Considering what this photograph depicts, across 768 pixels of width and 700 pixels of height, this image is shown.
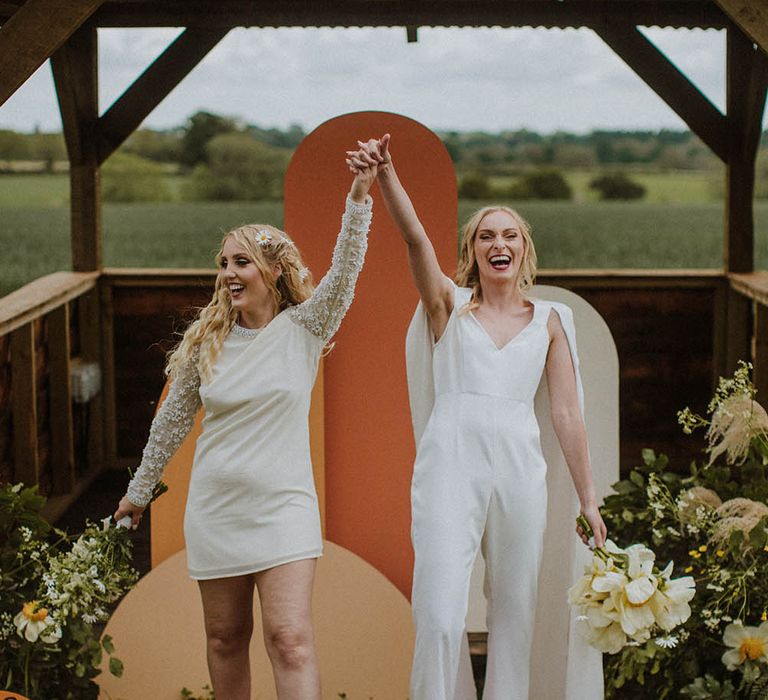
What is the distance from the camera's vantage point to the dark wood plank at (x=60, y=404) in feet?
20.2

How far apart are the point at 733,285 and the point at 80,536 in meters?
4.41

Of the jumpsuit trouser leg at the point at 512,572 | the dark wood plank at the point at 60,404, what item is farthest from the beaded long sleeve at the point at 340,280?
the dark wood plank at the point at 60,404

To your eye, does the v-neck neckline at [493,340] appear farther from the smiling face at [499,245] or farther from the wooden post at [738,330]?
the wooden post at [738,330]

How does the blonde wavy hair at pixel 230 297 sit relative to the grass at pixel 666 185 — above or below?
below

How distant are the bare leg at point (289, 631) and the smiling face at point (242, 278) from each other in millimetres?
584

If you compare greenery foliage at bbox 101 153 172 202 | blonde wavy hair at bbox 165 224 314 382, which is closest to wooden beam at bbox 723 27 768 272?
blonde wavy hair at bbox 165 224 314 382

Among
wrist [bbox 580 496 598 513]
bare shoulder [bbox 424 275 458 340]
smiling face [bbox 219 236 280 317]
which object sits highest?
smiling face [bbox 219 236 280 317]

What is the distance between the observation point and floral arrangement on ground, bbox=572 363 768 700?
2588mm

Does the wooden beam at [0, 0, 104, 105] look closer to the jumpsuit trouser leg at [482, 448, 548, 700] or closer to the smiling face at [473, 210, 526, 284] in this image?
the smiling face at [473, 210, 526, 284]

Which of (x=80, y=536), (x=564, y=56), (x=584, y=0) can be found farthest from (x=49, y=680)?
(x=564, y=56)

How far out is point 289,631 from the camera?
2566 mm

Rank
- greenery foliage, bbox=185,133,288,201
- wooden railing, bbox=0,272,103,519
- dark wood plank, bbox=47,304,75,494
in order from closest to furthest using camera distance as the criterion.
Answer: wooden railing, bbox=0,272,103,519, dark wood plank, bbox=47,304,75,494, greenery foliage, bbox=185,133,288,201

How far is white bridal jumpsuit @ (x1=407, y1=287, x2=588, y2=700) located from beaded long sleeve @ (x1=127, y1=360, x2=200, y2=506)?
54 cm

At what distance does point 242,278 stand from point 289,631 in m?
0.77
